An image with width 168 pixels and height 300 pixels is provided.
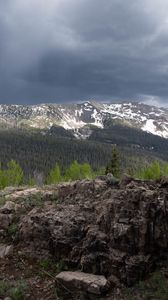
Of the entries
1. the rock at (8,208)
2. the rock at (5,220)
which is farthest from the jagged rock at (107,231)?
the rock at (8,208)

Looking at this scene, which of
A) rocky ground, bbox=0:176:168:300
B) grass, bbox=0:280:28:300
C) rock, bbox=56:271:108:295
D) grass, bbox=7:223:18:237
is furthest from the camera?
grass, bbox=7:223:18:237

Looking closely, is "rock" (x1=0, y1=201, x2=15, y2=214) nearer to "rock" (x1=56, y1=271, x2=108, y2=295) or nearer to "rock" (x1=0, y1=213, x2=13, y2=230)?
"rock" (x1=0, y1=213, x2=13, y2=230)

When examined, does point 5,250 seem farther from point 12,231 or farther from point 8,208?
point 8,208

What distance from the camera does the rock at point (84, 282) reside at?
53.1 feet

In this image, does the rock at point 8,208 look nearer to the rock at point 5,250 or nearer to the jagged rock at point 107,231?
the jagged rock at point 107,231

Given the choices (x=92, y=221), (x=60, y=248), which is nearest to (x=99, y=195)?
(x=92, y=221)

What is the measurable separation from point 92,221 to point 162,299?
527 cm

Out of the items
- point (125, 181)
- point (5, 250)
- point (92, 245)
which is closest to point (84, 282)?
point (92, 245)

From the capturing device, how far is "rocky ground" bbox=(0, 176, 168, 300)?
16609 mm

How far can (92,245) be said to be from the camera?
58.7 feet

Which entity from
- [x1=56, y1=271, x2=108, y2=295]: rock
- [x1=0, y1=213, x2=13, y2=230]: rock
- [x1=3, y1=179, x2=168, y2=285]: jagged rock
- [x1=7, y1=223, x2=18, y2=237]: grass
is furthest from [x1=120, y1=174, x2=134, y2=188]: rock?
[x1=0, y1=213, x2=13, y2=230]: rock

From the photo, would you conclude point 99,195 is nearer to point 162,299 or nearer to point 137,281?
point 137,281

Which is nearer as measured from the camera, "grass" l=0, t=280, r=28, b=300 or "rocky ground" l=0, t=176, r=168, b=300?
"rocky ground" l=0, t=176, r=168, b=300

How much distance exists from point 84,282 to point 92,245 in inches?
77.4
